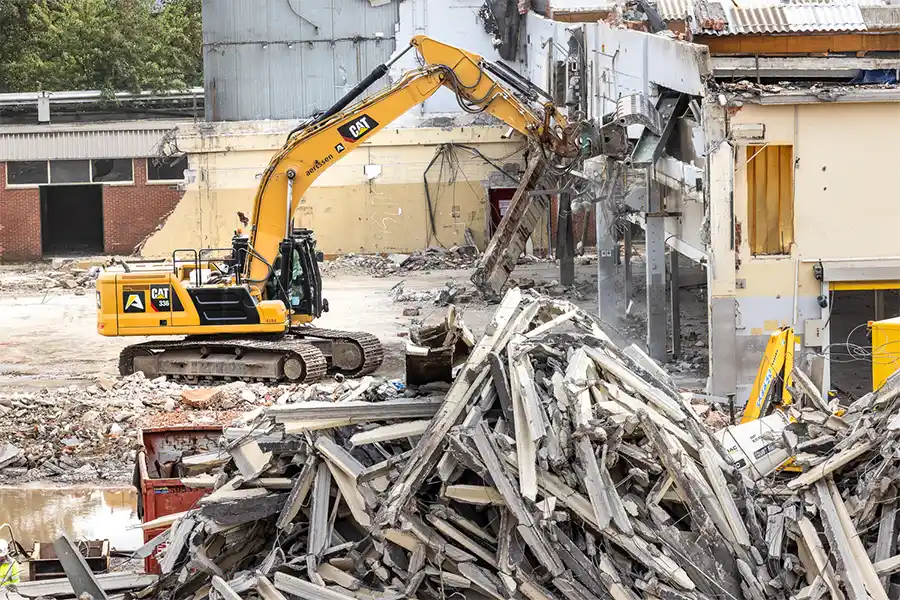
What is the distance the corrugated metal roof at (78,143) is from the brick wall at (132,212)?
1158mm

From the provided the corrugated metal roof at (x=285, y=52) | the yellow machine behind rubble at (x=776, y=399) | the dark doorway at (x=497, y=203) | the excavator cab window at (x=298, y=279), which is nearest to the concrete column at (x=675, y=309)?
the excavator cab window at (x=298, y=279)

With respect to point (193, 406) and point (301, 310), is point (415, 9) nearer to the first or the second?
point (301, 310)

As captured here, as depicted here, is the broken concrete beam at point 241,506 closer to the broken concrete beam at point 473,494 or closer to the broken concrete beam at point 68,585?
the broken concrete beam at point 68,585

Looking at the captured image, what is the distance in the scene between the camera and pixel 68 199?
4288cm

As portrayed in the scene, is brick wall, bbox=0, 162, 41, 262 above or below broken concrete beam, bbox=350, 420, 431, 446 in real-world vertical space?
above

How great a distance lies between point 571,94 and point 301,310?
910 cm

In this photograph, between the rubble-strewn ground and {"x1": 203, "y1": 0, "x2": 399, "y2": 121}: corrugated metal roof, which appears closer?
the rubble-strewn ground

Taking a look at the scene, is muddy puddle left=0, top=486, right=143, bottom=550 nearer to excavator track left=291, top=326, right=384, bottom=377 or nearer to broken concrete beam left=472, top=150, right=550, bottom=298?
excavator track left=291, top=326, right=384, bottom=377

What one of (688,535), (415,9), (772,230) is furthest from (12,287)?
(688,535)

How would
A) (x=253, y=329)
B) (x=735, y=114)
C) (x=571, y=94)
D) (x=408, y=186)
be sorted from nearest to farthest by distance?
(x=735, y=114), (x=253, y=329), (x=571, y=94), (x=408, y=186)

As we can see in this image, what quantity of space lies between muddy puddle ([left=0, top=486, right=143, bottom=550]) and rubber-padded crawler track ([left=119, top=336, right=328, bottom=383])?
18.2ft

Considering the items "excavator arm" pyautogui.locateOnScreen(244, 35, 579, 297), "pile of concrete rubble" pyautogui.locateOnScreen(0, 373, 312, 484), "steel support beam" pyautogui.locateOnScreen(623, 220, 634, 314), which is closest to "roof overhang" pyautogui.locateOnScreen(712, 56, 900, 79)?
"excavator arm" pyautogui.locateOnScreen(244, 35, 579, 297)

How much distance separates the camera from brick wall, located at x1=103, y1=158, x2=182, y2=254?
128ft

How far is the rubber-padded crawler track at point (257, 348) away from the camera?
19.5 metres
